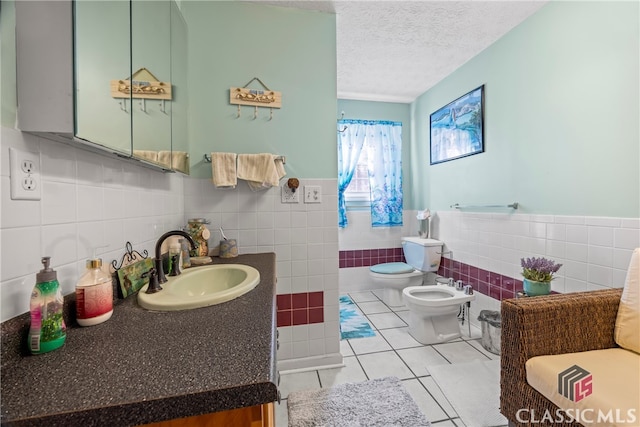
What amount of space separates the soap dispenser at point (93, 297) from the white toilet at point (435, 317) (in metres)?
1.90

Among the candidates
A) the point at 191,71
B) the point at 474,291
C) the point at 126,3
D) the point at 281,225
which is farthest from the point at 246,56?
the point at 474,291

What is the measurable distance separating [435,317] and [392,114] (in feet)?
7.90

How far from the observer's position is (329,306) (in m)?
1.85

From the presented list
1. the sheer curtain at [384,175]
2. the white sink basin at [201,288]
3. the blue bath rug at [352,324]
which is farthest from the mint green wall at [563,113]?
the white sink basin at [201,288]

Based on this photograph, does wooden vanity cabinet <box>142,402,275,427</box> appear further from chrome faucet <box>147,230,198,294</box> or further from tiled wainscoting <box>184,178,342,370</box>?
tiled wainscoting <box>184,178,342,370</box>

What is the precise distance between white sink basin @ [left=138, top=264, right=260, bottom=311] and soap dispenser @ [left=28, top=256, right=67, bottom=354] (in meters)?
0.22

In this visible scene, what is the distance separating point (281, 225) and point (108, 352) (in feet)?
4.13

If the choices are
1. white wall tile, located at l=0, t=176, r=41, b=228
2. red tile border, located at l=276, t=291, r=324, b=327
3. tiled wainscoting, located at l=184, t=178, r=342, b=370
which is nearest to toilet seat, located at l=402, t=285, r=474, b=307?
tiled wainscoting, located at l=184, t=178, r=342, b=370

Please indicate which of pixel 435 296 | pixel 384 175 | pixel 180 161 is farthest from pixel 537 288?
pixel 180 161

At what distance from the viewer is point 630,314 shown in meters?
1.09

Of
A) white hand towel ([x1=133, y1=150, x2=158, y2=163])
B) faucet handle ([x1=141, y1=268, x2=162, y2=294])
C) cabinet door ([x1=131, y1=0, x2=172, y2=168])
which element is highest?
cabinet door ([x1=131, y1=0, x2=172, y2=168])

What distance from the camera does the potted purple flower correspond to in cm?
159

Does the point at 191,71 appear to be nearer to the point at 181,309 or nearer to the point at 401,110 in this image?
→ the point at 181,309

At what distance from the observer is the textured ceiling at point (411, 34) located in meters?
1.76
